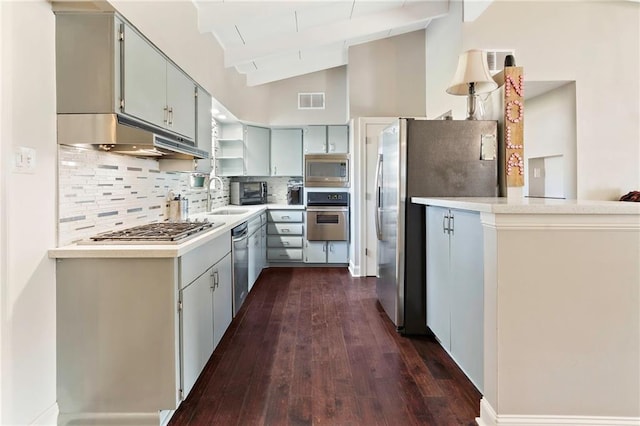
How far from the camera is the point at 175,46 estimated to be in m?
2.70

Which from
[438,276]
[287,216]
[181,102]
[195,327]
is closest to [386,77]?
[287,216]

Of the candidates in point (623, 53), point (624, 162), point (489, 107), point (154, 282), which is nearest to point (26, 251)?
point (154, 282)

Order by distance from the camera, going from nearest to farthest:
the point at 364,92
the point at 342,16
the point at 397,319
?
the point at 397,319, the point at 342,16, the point at 364,92

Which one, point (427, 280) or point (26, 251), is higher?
point (26, 251)

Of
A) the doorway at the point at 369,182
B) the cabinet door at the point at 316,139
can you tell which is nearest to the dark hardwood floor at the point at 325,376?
the doorway at the point at 369,182

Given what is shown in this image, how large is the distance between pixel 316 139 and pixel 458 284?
3.92 metres

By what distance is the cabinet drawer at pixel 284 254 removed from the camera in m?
5.46

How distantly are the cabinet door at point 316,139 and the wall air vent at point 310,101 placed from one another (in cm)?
35

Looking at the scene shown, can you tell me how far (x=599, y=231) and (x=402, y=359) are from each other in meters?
1.42

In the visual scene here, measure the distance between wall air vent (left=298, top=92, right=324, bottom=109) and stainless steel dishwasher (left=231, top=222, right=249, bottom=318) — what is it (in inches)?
107

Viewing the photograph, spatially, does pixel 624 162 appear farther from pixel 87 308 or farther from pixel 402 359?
pixel 87 308

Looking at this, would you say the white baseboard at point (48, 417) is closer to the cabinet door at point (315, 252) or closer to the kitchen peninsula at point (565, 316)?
the kitchen peninsula at point (565, 316)

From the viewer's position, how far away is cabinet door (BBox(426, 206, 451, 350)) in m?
2.26

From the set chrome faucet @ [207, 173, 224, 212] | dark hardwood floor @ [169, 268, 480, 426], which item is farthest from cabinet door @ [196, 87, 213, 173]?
dark hardwood floor @ [169, 268, 480, 426]
